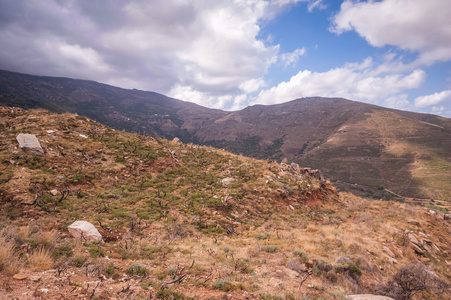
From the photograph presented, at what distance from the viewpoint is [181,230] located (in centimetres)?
860

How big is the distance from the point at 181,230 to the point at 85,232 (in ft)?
12.1

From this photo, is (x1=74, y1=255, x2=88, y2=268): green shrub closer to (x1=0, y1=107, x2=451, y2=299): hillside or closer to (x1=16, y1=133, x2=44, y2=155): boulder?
(x1=0, y1=107, x2=451, y2=299): hillside

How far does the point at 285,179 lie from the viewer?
15.5 m

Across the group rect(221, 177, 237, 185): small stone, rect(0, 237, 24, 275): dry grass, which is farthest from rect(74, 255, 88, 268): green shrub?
rect(221, 177, 237, 185): small stone

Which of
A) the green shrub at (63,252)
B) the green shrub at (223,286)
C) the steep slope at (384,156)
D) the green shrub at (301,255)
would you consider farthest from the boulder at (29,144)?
the steep slope at (384,156)

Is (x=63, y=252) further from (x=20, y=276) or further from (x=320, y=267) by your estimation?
(x=320, y=267)

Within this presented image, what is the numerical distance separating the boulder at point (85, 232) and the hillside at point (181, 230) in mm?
265

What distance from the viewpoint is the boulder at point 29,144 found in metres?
11.0

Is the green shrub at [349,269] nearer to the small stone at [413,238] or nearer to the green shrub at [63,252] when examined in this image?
the small stone at [413,238]

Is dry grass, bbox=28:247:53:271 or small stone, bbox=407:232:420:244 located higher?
dry grass, bbox=28:247:53:271

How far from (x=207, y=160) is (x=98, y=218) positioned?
10.8 meters

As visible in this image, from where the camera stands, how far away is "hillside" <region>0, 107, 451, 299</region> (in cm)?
471

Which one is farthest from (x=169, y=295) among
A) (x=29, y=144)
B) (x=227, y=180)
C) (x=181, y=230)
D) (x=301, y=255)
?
(x=29, y=144)

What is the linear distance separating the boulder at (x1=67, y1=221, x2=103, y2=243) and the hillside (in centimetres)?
26
